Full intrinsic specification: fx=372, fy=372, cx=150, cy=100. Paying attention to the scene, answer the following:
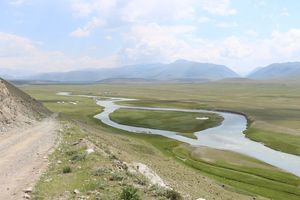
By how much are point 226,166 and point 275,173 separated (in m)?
8.05

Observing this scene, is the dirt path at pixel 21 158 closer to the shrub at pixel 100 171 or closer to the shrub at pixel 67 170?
the shrub at pixel 67 170

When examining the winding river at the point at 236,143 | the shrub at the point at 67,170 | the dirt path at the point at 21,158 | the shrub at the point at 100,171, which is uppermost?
the shrub at the point at 100,171

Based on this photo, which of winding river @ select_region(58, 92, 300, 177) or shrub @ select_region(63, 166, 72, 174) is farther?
winding river @ select_region(58, 92, 300, 177)

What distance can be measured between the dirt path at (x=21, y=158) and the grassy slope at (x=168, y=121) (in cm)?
4964

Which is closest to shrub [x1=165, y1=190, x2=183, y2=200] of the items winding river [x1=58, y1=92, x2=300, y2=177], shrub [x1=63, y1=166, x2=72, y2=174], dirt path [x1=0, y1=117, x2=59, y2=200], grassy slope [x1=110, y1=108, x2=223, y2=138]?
dirt path [x1=0, y1=117, x2=59, y2=200]

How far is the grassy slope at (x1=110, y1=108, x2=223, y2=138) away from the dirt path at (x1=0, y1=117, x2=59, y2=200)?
49641 mm

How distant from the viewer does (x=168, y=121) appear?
Answer: 11644 cm

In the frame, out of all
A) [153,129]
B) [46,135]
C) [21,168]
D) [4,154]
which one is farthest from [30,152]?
[153,129]

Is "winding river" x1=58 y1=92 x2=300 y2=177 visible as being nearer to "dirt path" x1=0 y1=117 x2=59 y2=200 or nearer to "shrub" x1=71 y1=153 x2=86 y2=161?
"shrub" x1=71 y1=153 x2=86 y2=161

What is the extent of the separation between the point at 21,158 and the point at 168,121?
279 ft

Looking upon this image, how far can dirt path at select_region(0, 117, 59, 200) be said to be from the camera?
2417 centimetres

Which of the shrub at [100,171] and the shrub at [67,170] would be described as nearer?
the shrub at [100,171]

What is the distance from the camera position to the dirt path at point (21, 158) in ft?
79.3

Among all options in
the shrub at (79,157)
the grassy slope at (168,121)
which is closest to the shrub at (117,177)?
the shrub at (79,157)
